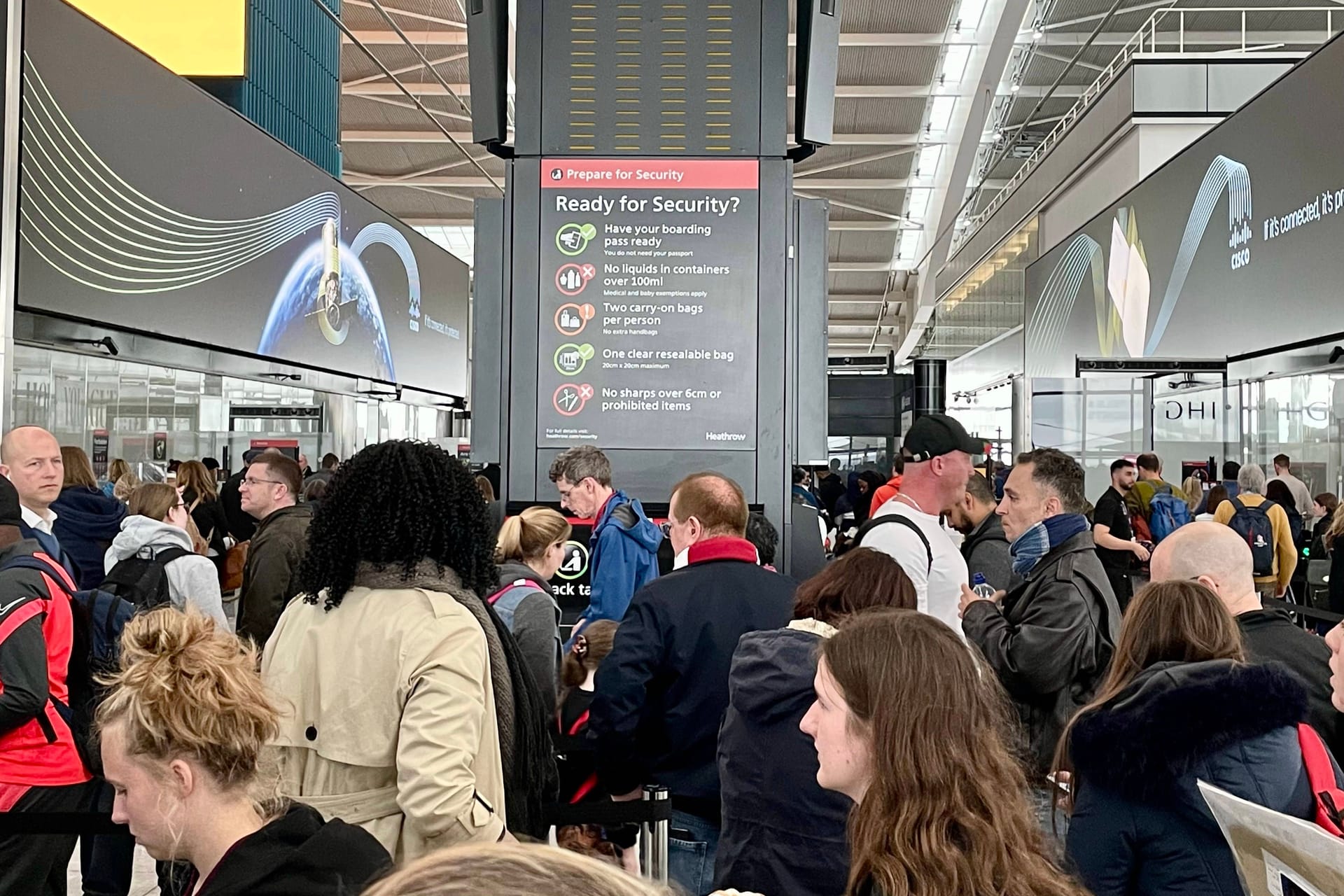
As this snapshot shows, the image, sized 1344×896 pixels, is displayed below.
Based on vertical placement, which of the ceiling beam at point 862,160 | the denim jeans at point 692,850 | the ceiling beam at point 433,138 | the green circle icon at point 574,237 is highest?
the ceiling beam at point 433,138

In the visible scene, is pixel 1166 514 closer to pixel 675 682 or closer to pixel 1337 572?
pixel 1337 572

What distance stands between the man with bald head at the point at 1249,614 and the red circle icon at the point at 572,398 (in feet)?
9.66

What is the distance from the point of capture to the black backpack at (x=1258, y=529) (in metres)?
9.34

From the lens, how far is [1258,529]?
9391 mm

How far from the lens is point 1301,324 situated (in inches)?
411

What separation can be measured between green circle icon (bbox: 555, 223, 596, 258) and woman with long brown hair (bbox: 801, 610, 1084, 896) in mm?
4022

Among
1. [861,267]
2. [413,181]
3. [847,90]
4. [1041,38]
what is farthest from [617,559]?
[861,267]

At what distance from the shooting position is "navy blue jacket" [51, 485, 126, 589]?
686 cm

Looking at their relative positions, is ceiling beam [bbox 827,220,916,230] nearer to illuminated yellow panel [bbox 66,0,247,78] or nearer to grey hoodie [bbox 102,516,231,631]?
illuminated yellow panel [bbox 66,0,247,78]

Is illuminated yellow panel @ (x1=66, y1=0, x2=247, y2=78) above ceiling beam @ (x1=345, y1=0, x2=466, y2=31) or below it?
below

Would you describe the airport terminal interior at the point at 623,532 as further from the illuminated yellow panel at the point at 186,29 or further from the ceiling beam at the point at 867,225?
the ceiling beam at the point at 867,225

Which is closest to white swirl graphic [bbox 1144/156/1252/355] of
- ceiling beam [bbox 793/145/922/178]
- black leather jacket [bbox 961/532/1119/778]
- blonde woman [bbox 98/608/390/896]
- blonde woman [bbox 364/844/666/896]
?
black leather jacket [bbox 961/532/1119/778]

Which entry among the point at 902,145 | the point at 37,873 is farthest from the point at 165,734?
the point at 902,145

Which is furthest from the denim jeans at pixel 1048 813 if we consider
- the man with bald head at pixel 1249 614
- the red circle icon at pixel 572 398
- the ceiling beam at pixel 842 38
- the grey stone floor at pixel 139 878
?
the ceiling beam at pixel 842 38
